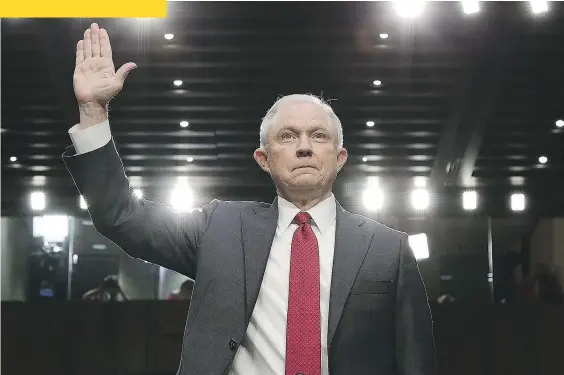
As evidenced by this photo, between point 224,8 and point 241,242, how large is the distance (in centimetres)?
260

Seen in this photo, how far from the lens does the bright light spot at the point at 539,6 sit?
4.21 meters

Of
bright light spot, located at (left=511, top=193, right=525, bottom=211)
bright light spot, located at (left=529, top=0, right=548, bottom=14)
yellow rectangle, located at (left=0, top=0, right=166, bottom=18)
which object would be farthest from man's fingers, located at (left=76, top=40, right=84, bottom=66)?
bright light spot, located at (left=529, top=0, right=548, bottom=14)

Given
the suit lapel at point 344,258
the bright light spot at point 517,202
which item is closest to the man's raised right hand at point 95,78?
the suit lapel at point 344,258

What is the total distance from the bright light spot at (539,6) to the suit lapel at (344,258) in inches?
105

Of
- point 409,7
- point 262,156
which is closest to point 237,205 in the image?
point 262,156

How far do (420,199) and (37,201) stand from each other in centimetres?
205

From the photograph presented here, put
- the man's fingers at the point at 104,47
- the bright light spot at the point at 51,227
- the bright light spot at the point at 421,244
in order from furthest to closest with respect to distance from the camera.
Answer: the bright light spot at the point at 51,227
the bright light spot at the point at 421,244
the man's fingers at the point at 104,47

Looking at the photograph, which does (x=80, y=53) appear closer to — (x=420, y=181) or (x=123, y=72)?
(x=123, y=72)

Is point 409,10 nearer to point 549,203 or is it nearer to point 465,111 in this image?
point 465,111

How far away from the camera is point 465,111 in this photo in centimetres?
427

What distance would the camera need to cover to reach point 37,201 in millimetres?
4297

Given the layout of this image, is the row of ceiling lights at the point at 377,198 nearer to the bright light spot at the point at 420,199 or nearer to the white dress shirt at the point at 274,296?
the bright light spot at the point at 420,199


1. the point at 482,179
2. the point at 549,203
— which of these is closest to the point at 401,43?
the point at 482,179

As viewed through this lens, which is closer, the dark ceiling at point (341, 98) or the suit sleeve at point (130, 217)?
the suit sleeve at point (130, 217)
